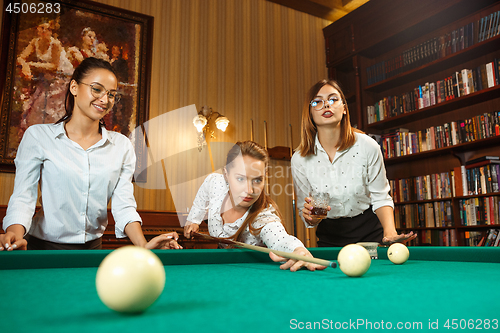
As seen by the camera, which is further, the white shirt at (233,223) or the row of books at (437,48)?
the row of books at (437,48)

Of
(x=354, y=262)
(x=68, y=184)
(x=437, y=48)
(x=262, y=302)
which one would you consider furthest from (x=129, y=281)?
(x=437, y=48)

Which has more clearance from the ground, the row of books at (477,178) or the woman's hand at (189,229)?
the row of books at (477,178)

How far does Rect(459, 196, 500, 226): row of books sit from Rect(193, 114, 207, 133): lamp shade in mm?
2963

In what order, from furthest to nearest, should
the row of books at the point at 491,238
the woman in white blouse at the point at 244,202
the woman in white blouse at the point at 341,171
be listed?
1. the row of books at the point at 491,238
2. the woman in white blouse at the point at 341,171
3. the woman in white blouse at the point at 244,202

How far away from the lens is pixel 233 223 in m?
2.14

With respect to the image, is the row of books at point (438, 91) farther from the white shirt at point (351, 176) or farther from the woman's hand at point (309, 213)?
the woman's hand at point (309, 213)

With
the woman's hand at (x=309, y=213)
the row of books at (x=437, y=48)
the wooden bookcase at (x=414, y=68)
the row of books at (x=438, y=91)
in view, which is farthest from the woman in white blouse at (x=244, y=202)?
the row of books at (x=437, y=48)

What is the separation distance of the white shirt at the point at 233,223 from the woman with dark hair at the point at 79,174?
0.47 metres

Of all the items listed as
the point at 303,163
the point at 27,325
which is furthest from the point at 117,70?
the point at 27,325

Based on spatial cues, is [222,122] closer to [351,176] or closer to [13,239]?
[351,176]

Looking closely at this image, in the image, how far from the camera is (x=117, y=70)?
4148mm

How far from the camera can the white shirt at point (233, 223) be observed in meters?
1.65

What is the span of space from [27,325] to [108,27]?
4.22 meters

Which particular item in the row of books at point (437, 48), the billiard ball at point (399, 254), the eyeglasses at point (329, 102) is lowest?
the billiard ball at point (399, 254)
